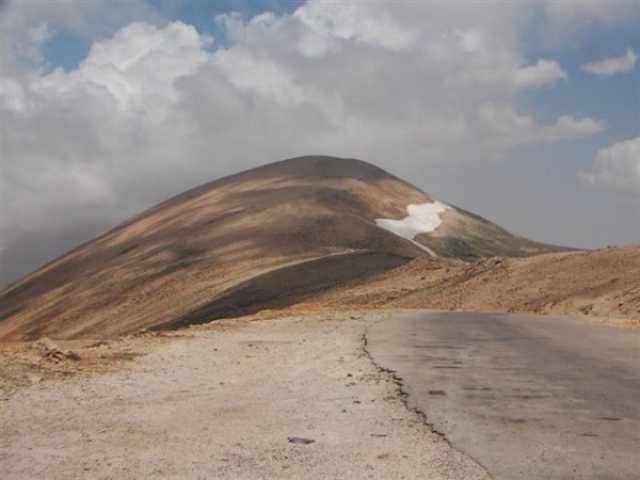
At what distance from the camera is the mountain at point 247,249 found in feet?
171

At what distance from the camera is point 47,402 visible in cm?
1040

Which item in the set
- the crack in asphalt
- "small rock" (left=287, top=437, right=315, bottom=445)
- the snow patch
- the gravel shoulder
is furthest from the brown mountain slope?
the snow patch

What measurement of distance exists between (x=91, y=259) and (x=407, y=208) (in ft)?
135

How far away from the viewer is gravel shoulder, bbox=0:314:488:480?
23.6 ft

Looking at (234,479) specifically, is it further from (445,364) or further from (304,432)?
(445,364)

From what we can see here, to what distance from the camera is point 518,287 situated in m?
Answer: 43.1

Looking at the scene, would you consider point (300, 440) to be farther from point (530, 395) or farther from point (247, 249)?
point (247, 249)

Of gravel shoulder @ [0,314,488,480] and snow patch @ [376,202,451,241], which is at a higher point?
snow patch @ [376,202,451,241]

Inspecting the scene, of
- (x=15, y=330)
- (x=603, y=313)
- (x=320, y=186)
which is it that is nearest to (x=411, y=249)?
(x=320, y=186)

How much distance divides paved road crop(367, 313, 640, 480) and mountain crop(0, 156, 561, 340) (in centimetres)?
2796

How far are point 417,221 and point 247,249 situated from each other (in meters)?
38.4

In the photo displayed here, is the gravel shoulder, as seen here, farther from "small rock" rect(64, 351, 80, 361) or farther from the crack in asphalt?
"small rock" rect(64, 351, 80, 361)

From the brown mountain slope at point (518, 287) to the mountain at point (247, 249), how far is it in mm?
3833

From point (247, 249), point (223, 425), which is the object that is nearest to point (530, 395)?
point (223, 425)
